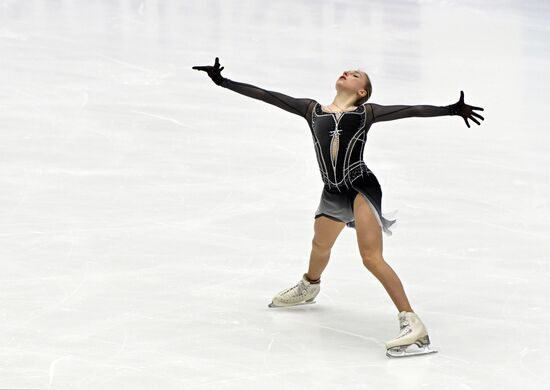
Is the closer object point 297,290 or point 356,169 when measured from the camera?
point 356,169

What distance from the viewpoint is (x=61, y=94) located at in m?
9.97

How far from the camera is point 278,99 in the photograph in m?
5.57

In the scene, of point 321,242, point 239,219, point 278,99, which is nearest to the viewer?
point 278,99

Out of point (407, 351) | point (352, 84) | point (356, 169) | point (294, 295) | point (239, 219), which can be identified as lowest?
point (407, 351)

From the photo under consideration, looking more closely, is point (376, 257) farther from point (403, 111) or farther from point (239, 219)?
point (239, 219)

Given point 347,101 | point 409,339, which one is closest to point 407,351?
point 409,339

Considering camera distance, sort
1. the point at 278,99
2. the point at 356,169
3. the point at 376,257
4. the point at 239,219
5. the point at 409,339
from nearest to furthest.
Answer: the point at 409,339
the point at 376,257
the point at 356,169
the point at 278,99
the point at 239,219

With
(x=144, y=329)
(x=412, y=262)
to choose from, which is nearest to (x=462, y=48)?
(x=412, y=262)

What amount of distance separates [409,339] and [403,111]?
3.11ft

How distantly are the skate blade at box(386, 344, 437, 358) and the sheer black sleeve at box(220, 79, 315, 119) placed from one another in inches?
42.1

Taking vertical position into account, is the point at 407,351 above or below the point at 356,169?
below

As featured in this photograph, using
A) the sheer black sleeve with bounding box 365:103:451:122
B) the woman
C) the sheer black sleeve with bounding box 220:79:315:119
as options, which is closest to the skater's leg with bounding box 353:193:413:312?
the woman

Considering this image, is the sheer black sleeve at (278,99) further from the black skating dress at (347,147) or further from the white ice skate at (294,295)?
the white ice skate at (294,295)

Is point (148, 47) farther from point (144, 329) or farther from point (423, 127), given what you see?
Answer: point (144, 329)
